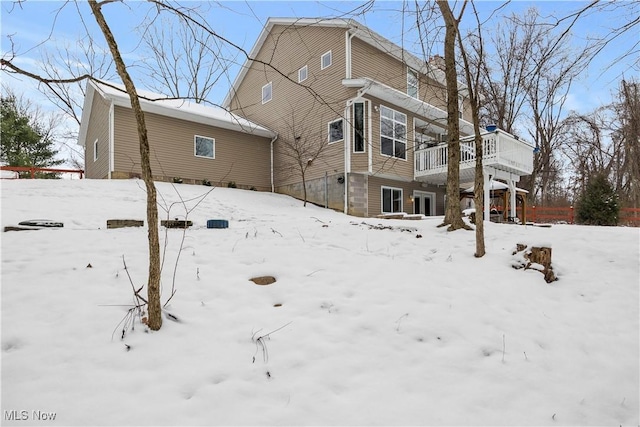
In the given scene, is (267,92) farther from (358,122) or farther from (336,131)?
(358,122)

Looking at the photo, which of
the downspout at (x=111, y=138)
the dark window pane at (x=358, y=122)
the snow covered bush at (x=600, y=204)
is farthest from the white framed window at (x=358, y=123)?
the snow covered bush at (x=600, y=204)

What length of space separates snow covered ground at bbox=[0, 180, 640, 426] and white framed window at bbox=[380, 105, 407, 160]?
29.5 ft

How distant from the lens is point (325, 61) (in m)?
13.7

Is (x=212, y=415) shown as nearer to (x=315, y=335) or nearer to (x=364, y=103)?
(x=315, y=335)

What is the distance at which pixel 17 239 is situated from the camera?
4277 mm

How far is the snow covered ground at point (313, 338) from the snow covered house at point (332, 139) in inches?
302

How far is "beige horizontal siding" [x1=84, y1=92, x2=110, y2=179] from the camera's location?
41.3ft

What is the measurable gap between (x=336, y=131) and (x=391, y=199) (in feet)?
12.1

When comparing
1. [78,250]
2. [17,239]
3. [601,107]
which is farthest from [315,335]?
[601,107]

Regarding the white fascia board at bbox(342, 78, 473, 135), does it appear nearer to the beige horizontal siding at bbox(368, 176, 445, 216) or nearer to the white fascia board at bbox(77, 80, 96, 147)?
the beige horizontal siding at bbox(368, 176, 445, 216)

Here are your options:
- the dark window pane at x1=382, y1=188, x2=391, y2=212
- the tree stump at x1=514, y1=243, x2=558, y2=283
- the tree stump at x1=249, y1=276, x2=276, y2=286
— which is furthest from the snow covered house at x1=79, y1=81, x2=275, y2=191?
the tree stump at x1=514, y1=243, x2=558, y2=283

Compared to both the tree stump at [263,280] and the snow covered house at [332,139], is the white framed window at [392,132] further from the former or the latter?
the tree stump at [263,280]

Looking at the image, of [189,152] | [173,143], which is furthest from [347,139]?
[173,143]

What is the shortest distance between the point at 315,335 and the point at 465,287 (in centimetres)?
202
